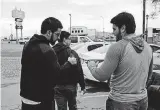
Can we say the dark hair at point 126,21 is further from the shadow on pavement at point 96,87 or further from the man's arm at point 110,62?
the shadow on pavement at point 96,87

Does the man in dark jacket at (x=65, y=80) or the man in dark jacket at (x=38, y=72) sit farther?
the man in dark jacket at (x=65, y=80)

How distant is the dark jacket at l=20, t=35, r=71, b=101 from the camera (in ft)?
9.09

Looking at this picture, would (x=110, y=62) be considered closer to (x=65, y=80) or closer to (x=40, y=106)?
(x=40, y=106)

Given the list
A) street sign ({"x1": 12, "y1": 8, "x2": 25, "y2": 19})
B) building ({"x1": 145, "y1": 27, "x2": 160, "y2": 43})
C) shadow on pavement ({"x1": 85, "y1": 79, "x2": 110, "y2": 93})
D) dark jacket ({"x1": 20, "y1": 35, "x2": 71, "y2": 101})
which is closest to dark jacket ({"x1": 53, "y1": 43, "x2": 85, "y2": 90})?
dark jacket ({"x1": 20, "y1": 35, "x2": 71, "y2": 101})

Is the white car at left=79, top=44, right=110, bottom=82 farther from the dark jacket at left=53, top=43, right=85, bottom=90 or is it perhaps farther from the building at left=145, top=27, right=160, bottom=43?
the building at left=145, top=27, right=160, bottom=43

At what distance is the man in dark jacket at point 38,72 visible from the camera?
278 cm

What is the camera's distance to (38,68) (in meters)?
2.79

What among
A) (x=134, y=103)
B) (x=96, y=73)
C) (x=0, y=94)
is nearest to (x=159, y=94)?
(x=134, y=103)

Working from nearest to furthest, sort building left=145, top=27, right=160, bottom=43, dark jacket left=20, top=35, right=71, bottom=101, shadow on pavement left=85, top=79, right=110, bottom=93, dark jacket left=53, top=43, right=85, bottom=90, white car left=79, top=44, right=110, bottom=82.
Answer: dark jacket left=20, top=35, right=71, bottom=101 < dark jacket left=53, top=43, right=85, bottom=90 < white car left=79, top=44, right=110, bottom=82 < shadow on pavement left=85, top=79, right=110, bottom=93 < building left=145, top=27, right=160, bottom=43

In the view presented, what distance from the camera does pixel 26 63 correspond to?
112 inches

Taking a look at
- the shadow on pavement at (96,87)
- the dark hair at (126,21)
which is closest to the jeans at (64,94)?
the dark hair at (126,21)

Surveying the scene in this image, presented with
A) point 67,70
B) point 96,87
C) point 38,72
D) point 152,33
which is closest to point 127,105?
point 38,72

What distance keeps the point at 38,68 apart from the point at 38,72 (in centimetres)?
4

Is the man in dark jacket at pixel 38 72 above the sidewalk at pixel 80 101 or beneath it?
above
